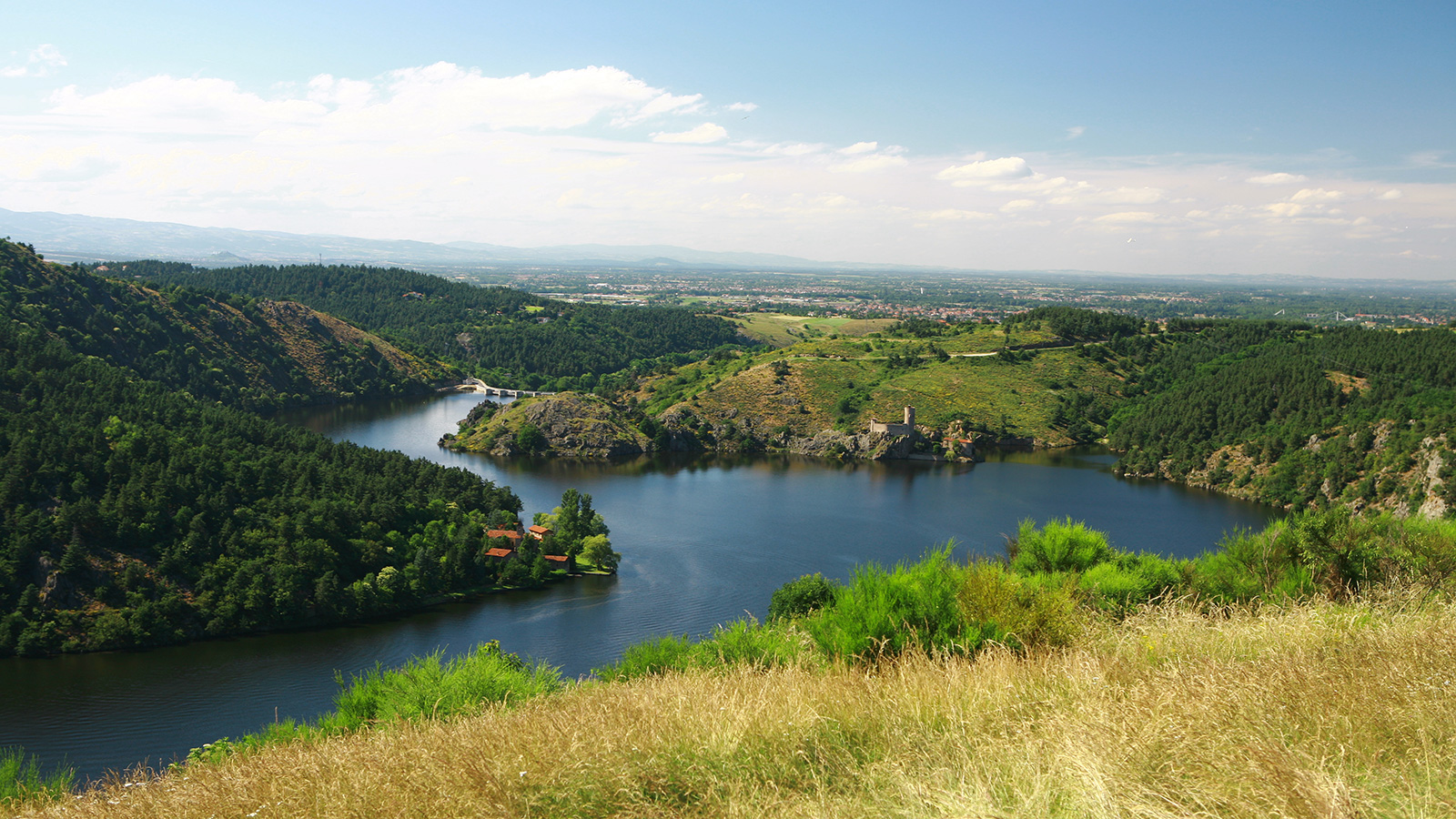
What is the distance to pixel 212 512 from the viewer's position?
133 ft

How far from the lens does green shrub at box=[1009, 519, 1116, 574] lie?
2409cm

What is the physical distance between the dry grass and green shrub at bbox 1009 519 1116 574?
15.4 meters

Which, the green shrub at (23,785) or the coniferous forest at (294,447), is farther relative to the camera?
the coniferous forest at (294,447)

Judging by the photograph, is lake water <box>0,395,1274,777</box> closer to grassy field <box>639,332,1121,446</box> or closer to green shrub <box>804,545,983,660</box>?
grassy field <box>639,332,1121,446</box>

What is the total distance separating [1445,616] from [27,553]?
43680 millimetres

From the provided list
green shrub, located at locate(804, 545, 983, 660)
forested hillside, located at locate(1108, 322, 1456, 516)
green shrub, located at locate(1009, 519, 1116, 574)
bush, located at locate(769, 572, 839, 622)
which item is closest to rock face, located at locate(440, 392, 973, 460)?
forested hillside, located at locate(1108, 322, 1456, 516)

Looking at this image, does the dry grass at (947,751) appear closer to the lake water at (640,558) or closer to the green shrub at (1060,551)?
the green shrub at (1060,551)

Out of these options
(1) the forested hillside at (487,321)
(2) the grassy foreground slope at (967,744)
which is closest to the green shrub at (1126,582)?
(2) the grassy foreground slope at (967,744)

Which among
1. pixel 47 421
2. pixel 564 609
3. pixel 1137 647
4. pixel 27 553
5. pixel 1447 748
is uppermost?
pixel 1447 748

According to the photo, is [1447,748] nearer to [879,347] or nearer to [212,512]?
[212,512]

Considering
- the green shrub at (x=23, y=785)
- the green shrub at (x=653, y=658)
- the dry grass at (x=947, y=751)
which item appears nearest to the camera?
the dry grass at (x=947, y=751)

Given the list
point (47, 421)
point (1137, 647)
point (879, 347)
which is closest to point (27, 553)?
point (47, 421)

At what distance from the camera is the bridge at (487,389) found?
376ft

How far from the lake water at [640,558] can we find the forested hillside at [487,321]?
40098mm
